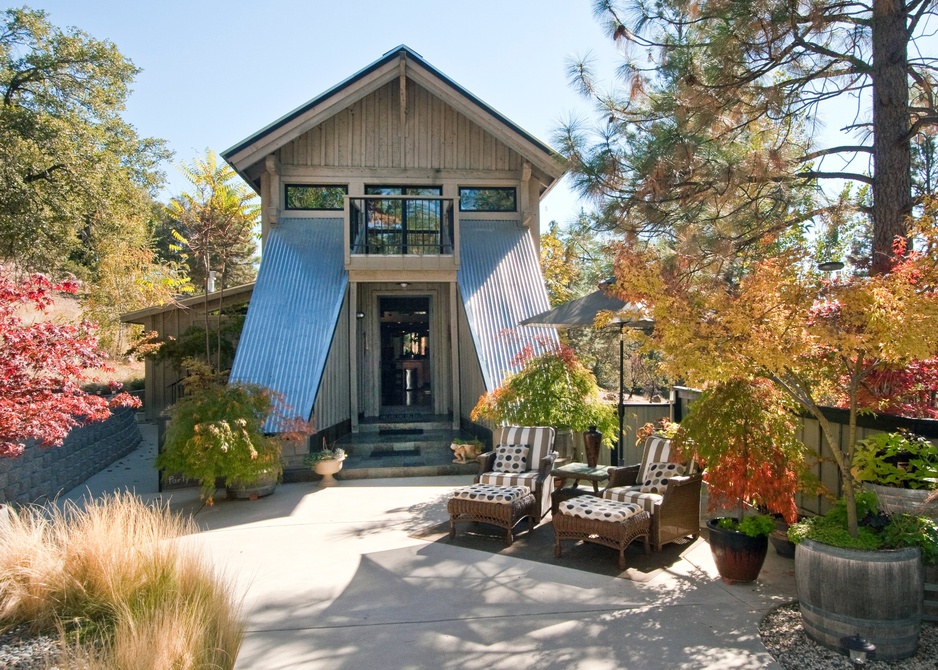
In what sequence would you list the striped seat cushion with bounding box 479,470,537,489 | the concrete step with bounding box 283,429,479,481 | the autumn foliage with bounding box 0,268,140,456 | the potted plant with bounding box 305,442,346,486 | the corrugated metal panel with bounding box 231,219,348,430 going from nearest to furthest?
the autumn foliage with bounding box 0,268,140,456, the striped seat cushion with bounding box 479,470,537,489, the potted plant with bounding box 305,442,346,486, the concrete step with bounding box 283,429,479,481, the corrugated metal panel with bounding box 231,219,348,430

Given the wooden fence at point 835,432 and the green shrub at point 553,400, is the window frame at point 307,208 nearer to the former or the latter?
the green shrub at point 553,400

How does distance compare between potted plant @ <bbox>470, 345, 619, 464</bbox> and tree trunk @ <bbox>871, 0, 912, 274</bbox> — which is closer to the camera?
tree trunk @ <bbox>871, 0, 912, 274</bbox>

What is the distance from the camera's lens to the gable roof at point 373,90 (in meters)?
12.4

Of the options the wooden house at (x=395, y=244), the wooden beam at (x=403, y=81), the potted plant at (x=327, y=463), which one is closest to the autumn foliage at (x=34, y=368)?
the potted plant at (x=327, y=463)

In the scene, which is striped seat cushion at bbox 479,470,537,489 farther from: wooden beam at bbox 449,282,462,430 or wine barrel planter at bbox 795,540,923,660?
wooden beam at bbox 449,282,462,430

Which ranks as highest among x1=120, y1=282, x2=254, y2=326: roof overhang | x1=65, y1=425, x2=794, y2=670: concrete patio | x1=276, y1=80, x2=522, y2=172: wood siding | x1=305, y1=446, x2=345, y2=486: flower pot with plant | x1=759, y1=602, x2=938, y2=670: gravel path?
x1=276, y1=80, x2=522, y2=172: wood siding

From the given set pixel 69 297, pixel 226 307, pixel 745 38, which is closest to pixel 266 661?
pixel 745 38

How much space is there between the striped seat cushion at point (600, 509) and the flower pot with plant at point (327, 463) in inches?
178

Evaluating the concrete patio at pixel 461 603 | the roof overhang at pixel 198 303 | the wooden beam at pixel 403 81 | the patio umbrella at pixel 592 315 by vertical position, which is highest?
the wooden beam at pixel 403 81

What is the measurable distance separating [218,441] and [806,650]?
6.53 m

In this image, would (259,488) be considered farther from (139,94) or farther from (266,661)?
(139,94)

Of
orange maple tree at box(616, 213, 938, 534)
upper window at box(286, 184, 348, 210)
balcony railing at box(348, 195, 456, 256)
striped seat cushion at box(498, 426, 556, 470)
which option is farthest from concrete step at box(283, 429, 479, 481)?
orange maple tree at box(616, 213, 938, 534)

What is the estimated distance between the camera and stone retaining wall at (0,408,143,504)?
306 inches

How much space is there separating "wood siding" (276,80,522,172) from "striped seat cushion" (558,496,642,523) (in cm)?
935
